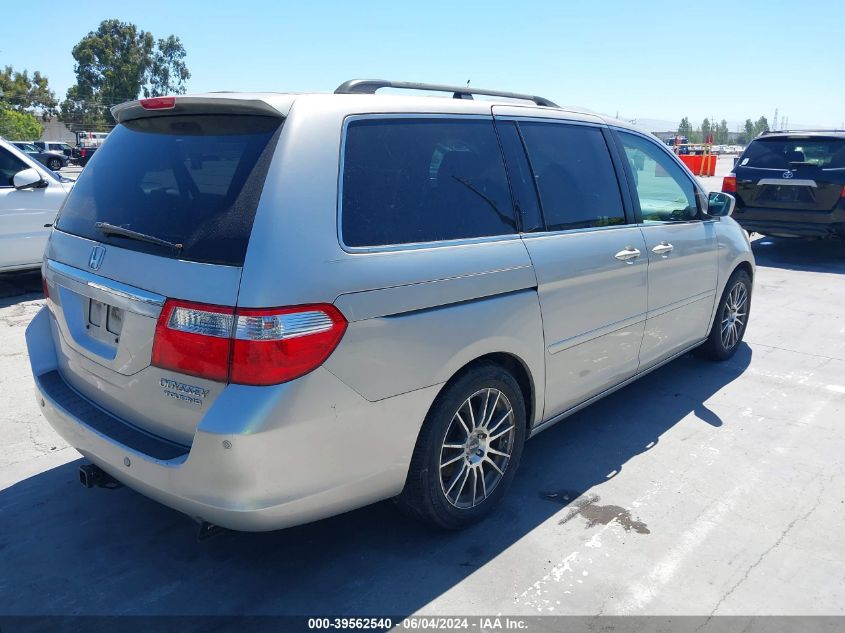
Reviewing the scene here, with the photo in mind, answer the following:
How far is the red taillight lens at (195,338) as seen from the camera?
2.26 metres

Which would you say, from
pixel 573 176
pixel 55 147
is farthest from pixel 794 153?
pixel 55 147

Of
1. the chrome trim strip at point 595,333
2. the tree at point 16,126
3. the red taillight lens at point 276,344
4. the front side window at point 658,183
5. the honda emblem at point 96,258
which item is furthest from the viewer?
the tree at point 16,126

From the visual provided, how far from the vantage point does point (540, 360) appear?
3293mm

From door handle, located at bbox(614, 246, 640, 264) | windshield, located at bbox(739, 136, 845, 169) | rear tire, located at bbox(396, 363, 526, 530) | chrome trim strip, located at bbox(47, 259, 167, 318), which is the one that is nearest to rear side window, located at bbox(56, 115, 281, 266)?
chrome trim strip, located at bbox(47, 259, 167, 318)

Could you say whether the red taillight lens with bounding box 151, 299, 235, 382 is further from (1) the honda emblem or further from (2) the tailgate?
(1) the honda emblem

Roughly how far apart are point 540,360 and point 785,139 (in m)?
8.60

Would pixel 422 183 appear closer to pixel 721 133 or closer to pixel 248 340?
pixel 248 340

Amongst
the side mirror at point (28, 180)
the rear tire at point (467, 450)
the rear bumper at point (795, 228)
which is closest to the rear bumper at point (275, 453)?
the rear tire at point (467, 450)

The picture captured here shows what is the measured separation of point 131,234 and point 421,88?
1532 mm

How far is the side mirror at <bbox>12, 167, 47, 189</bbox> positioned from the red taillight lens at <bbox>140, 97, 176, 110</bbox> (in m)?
4.99

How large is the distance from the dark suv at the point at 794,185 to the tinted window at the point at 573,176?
6.83 meters

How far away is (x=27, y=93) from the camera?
68125 mm

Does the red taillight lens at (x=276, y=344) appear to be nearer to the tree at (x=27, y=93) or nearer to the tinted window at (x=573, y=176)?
the tinted window at (x=573, y=176)

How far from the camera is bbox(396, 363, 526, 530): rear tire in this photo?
Answer: 9.27 ft
